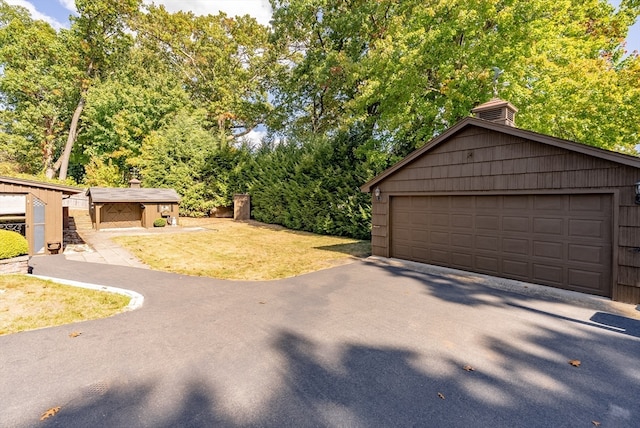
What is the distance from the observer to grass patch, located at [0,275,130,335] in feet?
15.9

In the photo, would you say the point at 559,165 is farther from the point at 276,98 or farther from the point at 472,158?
the point at 276,98

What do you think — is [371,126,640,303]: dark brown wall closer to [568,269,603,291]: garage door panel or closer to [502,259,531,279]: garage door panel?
[568,269,603,291]: garage door panel

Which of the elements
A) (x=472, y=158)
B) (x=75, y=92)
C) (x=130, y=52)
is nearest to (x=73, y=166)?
(x=75, y=92)

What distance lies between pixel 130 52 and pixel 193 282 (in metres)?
32.0

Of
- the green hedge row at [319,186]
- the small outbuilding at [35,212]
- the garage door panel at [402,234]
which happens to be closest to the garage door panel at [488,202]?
the garage door panel at [402,234]

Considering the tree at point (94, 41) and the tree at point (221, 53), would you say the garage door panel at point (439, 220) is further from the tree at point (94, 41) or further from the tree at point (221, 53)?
the tree at point (94, 41)

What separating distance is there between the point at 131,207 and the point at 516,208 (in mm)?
21468

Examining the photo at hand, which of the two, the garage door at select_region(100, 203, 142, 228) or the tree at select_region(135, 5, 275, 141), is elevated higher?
the tree at select_region(135, 5, 275, 141)

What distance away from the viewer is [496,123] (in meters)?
7.39

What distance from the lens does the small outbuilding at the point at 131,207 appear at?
18.2 metres

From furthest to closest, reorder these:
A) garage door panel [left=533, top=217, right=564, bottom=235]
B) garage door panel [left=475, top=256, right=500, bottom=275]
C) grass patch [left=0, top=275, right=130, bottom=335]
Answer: garage door panel [left=475, top=256, right=500, bottom=275] < garage door panel [left=533, top=217, right=564, bottom=235] < grass patch [left=0, top=275, right=130, bottom=335]

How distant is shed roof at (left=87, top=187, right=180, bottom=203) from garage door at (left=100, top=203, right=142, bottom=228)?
0.92m

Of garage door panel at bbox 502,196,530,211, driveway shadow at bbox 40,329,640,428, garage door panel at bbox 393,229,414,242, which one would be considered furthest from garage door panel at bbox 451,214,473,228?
driveway shadow at bbox 40,329,640,428

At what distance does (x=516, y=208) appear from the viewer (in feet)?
23.7
